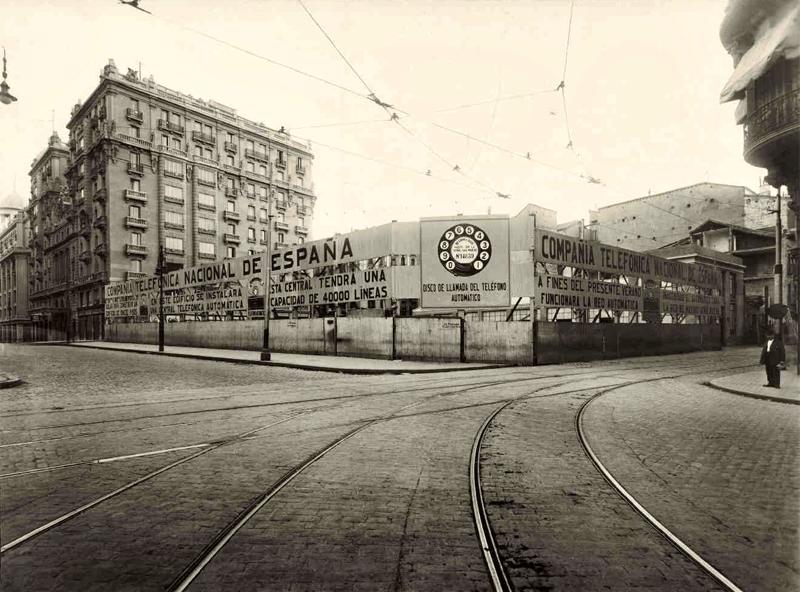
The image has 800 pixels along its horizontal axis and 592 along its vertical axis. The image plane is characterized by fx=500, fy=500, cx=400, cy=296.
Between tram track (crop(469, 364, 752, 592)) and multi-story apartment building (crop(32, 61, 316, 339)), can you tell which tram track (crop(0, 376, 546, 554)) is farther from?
multi-story apartment building (crop(32, 61, 316, 339))

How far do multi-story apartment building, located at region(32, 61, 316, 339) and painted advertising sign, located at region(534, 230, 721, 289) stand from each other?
23.7 metres

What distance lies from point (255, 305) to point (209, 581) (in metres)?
27.2

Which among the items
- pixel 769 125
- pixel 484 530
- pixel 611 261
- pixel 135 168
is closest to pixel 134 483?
pixel 484 530

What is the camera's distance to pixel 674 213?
48031mm

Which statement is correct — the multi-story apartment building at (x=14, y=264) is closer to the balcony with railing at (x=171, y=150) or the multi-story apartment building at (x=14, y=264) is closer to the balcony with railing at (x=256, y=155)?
the balcony with railing at (x=171, y=150)

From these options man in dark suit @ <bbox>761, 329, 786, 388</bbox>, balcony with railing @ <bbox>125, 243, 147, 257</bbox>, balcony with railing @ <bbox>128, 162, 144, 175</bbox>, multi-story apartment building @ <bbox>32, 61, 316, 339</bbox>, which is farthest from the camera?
balcony with railing @ <bbox>125, 243, 147, 257</bbox>

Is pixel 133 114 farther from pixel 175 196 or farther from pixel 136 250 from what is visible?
pixel 136 250

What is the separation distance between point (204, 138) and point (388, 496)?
56173 millimetres

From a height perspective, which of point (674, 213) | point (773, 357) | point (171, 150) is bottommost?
point (773, 357)

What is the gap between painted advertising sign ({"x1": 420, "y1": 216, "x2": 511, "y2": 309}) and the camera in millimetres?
20328

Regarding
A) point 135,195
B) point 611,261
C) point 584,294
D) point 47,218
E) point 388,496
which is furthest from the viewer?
point 135,195

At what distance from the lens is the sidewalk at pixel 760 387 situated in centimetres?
975

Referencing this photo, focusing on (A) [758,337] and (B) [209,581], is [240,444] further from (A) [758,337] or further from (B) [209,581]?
(A) [758,337]

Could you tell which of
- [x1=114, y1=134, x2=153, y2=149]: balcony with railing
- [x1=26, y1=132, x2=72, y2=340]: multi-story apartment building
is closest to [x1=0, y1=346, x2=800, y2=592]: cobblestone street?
[x1=26, y1=132, x2=72, y2=340]: multi-story apartment building
